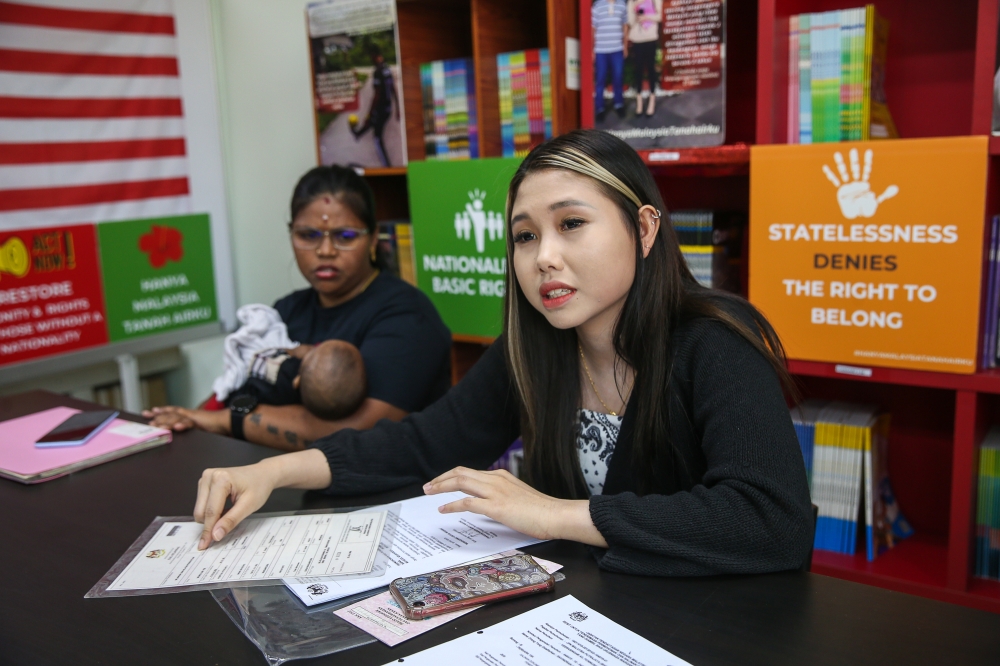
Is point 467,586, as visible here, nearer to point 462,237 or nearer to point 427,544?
point 427,544

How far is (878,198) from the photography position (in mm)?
1848

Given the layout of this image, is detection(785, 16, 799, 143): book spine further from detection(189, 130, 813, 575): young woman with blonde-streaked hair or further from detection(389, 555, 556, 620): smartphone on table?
detection(389, 555, 556, 620): smartphone on table

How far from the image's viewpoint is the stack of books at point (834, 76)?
6.35ft

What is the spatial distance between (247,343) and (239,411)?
249 mm

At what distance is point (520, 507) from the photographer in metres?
1.10

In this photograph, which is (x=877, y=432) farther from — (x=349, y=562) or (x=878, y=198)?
(x=349, y=562)

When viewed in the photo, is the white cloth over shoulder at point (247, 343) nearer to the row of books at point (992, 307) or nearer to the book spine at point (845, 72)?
the book spine at point (845, 72)

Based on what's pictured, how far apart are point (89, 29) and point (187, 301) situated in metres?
1.14

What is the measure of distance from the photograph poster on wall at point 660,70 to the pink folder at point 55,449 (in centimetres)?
146

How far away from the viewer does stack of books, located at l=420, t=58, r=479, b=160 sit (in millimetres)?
2650

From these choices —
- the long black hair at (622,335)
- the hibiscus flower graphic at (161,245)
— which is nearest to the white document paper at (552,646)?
the long black hair at (622,335)

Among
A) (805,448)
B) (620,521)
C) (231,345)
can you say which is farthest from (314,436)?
(805,448)

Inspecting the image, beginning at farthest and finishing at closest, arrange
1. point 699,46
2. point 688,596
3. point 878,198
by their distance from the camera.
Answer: point 699,46 < point 878,198 < point 688,596

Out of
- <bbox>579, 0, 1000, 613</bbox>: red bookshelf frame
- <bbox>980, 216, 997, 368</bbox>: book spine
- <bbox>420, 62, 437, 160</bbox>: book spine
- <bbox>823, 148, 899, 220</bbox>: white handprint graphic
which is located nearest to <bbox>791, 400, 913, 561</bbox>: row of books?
<bbox>579, 0, 1000, 613</bbox>: red bookshelf frame
